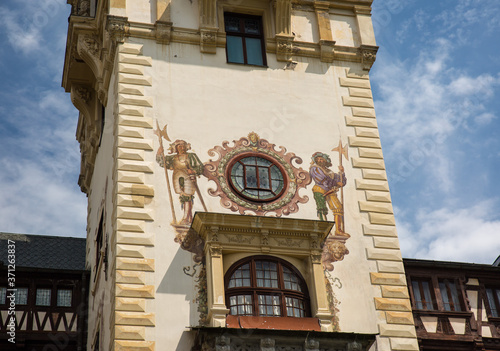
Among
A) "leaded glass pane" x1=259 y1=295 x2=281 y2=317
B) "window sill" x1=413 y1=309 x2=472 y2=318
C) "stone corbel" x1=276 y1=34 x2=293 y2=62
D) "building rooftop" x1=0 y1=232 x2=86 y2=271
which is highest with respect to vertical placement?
"stone corbel" x1=276 y1=34 x2=293 y2=62

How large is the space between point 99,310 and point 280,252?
523 centimetres

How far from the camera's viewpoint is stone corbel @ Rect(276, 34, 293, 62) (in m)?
23.8

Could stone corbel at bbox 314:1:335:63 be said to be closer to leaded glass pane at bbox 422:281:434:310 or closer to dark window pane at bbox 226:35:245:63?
dark window pane at bbox 226:35:245:63

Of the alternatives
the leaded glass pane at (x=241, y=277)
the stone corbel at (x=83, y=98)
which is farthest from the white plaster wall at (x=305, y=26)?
the leaded glass pane at (x=241, y=277)

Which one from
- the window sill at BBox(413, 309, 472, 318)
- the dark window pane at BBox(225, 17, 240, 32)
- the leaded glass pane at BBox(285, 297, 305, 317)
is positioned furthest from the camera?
the dark window pane at BBox(225, 17, 240, 32)

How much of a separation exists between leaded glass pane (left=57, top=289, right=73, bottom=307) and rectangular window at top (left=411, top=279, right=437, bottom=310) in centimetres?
994

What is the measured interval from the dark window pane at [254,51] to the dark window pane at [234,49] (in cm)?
21

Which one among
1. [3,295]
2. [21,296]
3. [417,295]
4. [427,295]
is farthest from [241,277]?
[3,295]

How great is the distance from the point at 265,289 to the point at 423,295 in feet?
19.5

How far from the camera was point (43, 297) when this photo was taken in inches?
929

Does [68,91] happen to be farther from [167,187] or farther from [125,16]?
[167,187]

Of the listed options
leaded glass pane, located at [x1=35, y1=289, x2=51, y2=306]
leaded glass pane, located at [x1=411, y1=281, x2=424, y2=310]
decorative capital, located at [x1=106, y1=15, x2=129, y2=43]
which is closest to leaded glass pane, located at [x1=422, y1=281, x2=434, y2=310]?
leaded glass pane, located at [x1=411, y1=281, x2=424, y2=310]

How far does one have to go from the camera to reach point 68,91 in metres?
28.2

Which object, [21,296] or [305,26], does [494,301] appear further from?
[21,296]
